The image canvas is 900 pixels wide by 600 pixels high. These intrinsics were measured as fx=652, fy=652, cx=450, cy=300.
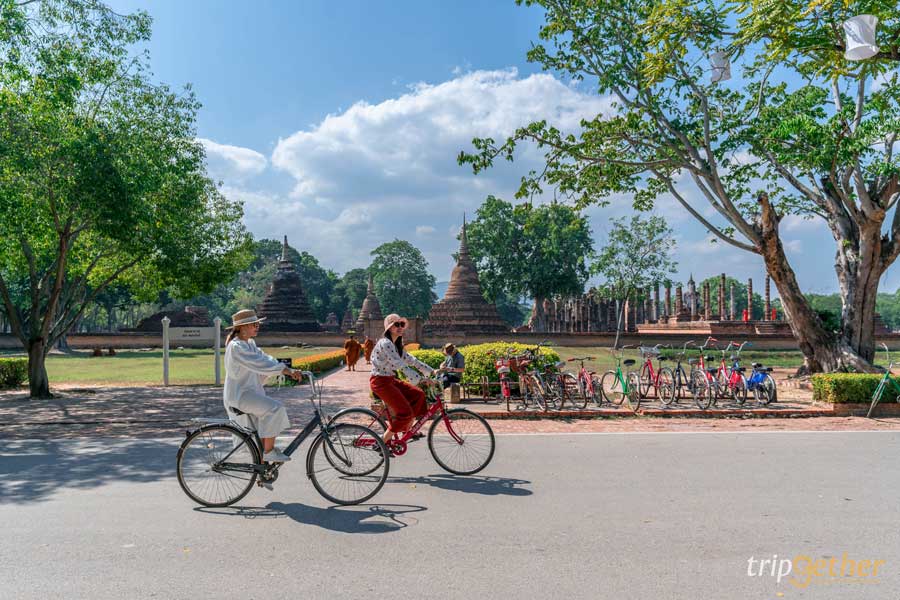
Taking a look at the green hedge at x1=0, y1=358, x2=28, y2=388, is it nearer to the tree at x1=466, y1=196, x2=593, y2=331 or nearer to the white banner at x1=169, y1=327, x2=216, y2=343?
the white banner at x1=169, y1=327, x2=216, y2=343

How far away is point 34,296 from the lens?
1516cm

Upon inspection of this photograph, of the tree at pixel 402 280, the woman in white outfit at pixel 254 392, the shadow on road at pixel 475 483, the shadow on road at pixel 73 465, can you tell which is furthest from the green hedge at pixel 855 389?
the tree at pixel 402 280

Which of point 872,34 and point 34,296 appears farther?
point 34,296

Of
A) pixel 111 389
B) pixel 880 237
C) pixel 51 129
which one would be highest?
pixel 51 129

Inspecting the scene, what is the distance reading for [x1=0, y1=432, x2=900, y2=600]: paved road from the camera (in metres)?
3.83

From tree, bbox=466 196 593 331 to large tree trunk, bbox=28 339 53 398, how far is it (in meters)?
39.9

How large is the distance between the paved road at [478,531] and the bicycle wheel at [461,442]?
7.8 inches

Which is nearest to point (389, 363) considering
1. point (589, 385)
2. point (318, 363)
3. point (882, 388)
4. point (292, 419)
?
point (292, 419)

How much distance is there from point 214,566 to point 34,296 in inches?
545

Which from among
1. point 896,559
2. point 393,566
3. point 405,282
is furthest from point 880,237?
point 405,282

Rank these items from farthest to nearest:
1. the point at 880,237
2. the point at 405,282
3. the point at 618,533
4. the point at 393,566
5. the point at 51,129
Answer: the point at 405,282
the point at 880,237
the point at 51,129
the point at 618,533
the point at 393,566

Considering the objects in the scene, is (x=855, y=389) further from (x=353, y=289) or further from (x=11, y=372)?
(x=353, y=289)

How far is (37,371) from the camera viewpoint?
14578 mm

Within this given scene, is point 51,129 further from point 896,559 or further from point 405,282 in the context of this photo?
point 405,282
